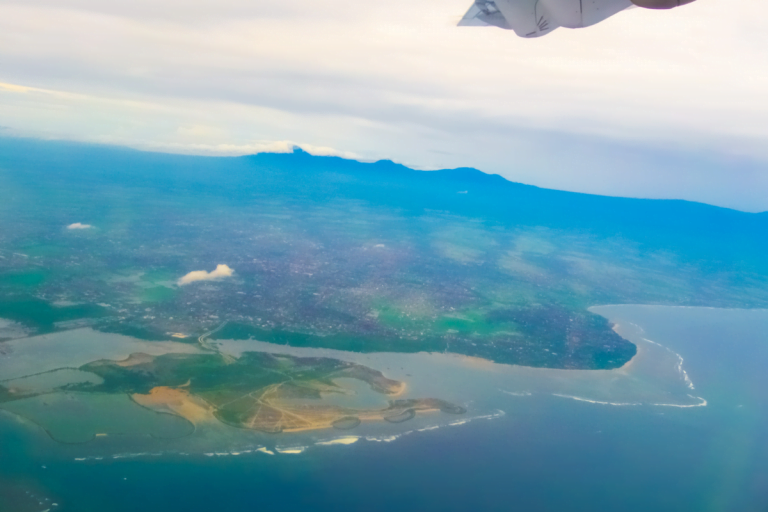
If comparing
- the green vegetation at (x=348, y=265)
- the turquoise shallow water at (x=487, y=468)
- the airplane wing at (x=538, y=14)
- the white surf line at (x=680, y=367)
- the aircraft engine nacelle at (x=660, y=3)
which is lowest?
the turquoise shallow water at (x=487, y=468)

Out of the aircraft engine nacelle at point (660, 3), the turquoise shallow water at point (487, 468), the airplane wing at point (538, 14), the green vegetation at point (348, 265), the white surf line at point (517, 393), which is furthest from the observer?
the green vegetation at point (348, 265)

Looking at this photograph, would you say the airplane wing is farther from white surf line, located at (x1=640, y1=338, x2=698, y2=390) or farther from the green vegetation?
white surf line, located at (x1=640, y1=338, x2=698, y2=390)

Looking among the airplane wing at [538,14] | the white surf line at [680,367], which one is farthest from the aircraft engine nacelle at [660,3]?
the white surf line at [680,367]

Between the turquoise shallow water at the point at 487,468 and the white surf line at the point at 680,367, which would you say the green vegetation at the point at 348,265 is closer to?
the white surf line at the point at 680,367

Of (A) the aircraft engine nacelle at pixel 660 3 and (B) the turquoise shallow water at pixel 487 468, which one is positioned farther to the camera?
(B) the turquoise shallow water at pixel 487 468

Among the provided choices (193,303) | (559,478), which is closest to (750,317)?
(559,478)

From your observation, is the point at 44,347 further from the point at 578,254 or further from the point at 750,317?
the point at 578,254
